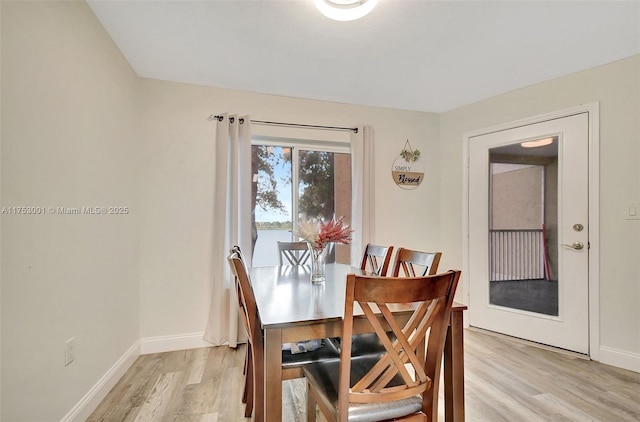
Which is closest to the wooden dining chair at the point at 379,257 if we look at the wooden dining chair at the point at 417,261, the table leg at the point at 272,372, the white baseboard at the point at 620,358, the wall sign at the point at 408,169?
the wooden dining chair at the point at 417,261

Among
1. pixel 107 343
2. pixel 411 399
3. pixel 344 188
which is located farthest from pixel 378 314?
pixel 344 188

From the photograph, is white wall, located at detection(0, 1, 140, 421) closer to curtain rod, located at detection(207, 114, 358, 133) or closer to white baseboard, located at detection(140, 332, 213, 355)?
white baseboard, located at detection(140, 332, 213, 355)

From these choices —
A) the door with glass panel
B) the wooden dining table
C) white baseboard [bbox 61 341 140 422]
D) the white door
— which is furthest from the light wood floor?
the door with glass panel

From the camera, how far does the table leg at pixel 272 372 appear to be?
117 centimetres

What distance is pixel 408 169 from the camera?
3586 mm

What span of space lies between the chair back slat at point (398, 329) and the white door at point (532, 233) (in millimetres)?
2257

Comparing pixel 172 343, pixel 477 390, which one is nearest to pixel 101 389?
pixel 172 343

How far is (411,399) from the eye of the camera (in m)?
1.20

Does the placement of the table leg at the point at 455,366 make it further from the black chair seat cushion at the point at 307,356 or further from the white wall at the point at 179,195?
the white wall at the point at 179,195

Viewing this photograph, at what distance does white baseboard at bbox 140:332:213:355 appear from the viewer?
8.73ft

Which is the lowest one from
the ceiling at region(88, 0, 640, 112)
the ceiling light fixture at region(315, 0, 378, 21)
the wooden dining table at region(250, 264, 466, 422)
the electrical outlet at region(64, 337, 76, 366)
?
the electrical outlet at region(64, 337, 76, 366)

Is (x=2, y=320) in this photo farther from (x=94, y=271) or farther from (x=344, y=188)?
(x=344, y=188)

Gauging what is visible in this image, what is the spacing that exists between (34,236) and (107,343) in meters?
1.03

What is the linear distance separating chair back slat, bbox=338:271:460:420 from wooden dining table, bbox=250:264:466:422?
0.61 ft
